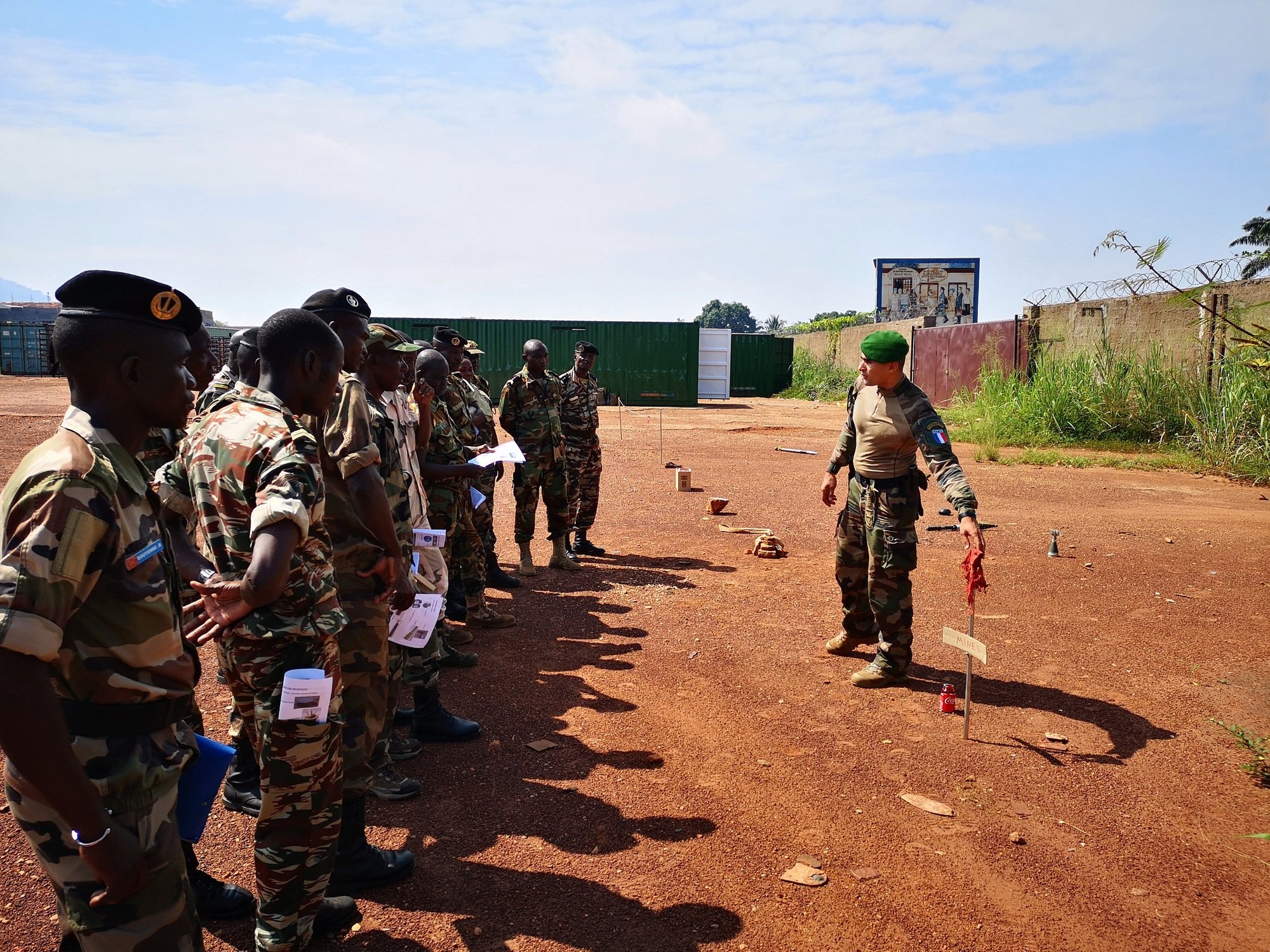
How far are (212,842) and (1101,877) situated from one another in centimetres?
352

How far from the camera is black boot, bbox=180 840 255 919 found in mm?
3008

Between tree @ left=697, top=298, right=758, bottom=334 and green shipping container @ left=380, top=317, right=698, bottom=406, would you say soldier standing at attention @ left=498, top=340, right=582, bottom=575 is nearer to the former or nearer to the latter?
green shipping container @ left=380, top=317, right=698, bottom=406

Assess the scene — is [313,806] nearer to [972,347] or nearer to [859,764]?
[859,764]

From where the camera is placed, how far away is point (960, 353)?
75.9 ft

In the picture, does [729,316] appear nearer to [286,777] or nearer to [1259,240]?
[1259,240]

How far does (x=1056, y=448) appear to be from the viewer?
53.5ft

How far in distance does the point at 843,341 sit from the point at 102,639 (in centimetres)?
3236

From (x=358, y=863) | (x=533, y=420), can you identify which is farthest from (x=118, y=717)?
(x=533, y=420)

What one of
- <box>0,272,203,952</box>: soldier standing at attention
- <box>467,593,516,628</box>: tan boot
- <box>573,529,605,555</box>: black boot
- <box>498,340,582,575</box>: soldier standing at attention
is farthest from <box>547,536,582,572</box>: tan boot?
<box>0,272,203,952</box>: soldier standing at attention

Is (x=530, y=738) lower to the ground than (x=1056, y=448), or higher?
lower

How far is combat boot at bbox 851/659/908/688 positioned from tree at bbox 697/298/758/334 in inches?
3544

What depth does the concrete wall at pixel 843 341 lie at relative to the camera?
2884cm

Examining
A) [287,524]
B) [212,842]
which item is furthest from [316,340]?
[212,842]

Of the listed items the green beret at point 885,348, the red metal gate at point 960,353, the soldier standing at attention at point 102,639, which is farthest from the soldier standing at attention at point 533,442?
the red metal gate at point 960,353
